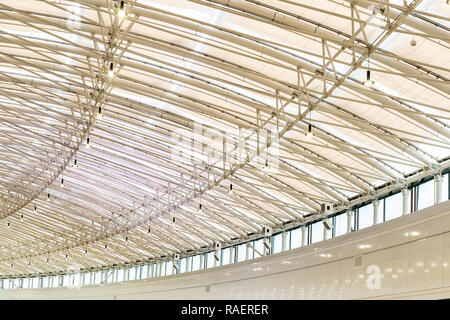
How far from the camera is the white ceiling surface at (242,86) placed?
23719 millimetres

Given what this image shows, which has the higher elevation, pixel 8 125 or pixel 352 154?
pixel 8 125

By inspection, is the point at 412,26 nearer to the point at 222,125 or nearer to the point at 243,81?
the point at 243,81

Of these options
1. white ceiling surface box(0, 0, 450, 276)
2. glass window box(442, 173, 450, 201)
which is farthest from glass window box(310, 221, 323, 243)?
glass window box(442, 173, 450, 201)

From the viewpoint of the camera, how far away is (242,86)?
27672mm

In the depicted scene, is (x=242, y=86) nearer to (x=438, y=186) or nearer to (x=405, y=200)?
(x=438, y=186)

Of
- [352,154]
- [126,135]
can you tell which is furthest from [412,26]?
[126,135]

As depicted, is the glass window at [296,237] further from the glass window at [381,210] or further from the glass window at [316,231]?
the glass window at [381,210]

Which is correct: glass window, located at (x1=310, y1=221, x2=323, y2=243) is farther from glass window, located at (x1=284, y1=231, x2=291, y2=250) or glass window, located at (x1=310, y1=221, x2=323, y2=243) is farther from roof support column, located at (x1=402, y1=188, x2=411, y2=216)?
roof support column, located at (x1=402, y1=188, x2=411, y2=216)

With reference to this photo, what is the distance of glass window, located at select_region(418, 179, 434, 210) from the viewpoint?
34.8m

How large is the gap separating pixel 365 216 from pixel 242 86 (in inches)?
652

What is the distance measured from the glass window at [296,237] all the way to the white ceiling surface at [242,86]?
193 cm

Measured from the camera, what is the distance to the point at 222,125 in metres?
35.4

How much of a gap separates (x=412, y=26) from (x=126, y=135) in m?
21.9
